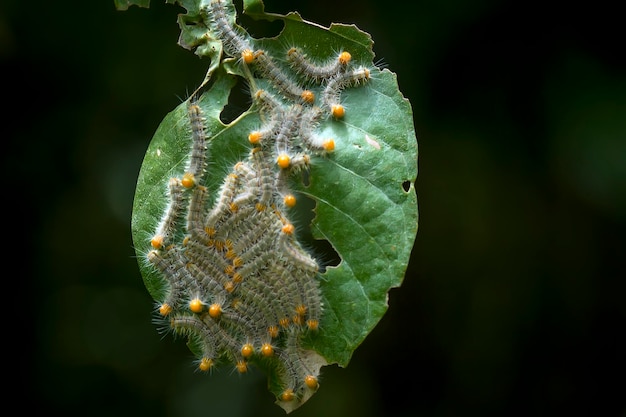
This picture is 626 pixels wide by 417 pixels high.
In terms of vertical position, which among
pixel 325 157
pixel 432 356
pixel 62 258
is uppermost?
pixel 325 157

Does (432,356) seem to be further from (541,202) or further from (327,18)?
(327,18)

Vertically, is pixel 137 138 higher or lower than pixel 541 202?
lower

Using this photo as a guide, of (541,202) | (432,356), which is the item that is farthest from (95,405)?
(541,202)

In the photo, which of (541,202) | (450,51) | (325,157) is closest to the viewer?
(325,157)

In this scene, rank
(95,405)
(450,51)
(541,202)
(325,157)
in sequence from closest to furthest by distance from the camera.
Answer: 1. (325,157)
2. (450,51)
3. (541,202)
4. (95,405)

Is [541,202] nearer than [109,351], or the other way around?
[541,202]
